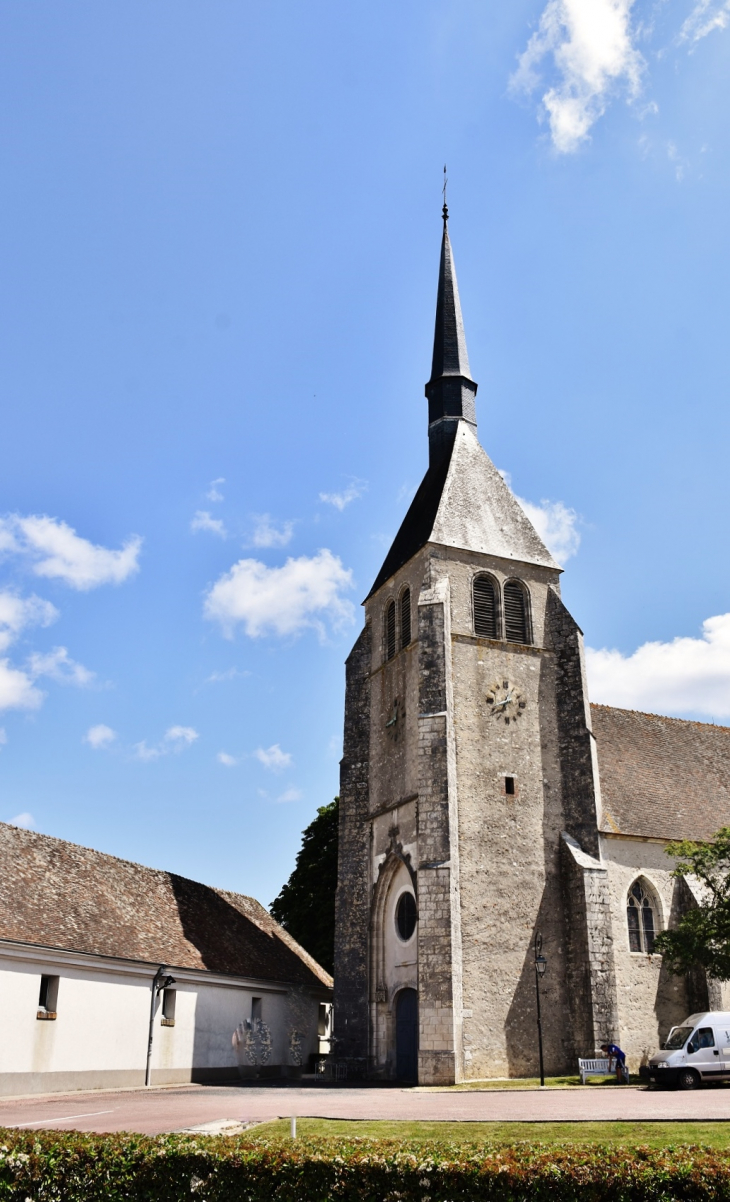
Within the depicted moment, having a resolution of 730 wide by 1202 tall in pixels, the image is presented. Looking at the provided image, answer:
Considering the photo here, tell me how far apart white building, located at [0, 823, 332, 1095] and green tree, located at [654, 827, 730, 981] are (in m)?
11.9

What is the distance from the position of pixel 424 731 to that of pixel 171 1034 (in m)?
10.1

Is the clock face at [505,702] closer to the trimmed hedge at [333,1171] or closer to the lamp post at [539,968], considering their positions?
the lamp post at [539,968]

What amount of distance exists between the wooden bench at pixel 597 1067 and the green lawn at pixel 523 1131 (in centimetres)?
1076

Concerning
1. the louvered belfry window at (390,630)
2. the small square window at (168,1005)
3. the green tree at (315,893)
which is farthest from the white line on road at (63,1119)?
the green tree at (315,893)

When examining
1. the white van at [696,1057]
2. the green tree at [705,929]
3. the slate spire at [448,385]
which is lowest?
the white van at [696,1057]

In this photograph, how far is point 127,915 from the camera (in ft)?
82.7

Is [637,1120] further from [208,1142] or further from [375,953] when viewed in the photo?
[375,953]

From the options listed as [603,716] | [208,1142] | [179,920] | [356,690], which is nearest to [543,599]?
[603,716]

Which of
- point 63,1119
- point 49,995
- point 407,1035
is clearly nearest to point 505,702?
point 407,1035

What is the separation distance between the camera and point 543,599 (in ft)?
96.2

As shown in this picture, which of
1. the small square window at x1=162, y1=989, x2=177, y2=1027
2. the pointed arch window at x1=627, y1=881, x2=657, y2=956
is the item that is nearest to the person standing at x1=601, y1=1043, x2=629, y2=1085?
the pointed arch window at x1=627, y1=881, x2=657, y2=956

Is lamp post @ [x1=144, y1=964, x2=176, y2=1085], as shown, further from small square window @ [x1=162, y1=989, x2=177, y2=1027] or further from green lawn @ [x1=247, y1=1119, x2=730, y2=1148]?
green lawn @ [x1=247, y1=1119, x2=730, y2=1148]

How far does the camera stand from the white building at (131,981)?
67.5ft

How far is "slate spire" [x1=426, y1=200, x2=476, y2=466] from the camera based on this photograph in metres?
33.2
